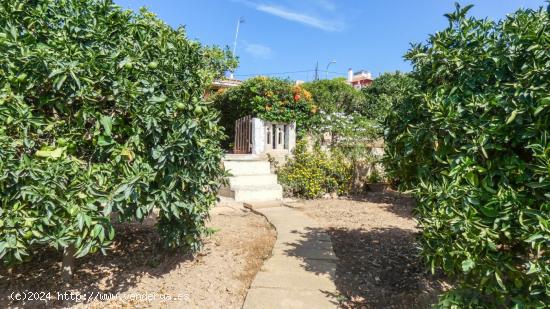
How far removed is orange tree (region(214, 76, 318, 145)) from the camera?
333 inches

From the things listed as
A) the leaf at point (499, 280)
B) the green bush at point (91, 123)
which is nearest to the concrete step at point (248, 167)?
the green bush at point (91, 123)

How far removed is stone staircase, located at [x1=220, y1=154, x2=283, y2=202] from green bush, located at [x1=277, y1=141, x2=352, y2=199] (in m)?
0.39

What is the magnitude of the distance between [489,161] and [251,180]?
5637 mm

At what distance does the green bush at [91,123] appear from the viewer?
2.22m

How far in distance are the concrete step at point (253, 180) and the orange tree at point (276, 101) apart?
1697 mm

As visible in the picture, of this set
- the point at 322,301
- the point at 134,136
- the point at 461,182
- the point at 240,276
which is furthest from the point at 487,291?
the point at 134,136

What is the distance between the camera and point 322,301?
9.20 ft

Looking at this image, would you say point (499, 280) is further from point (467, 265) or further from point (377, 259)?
point (377, 259)

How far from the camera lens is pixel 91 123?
277 centimetres

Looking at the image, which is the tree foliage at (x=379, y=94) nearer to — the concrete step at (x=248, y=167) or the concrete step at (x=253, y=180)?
the concrete step at (x=248, y=167)

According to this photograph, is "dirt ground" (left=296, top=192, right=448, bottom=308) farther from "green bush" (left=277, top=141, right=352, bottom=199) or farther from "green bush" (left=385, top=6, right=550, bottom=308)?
"green bush" (left=277, top=141, right=352, bottom=199)

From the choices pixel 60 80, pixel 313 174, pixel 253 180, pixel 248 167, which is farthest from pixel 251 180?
pixel 60 80

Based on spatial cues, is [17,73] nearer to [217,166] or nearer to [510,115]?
[217,166]

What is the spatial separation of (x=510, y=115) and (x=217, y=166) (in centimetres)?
251
